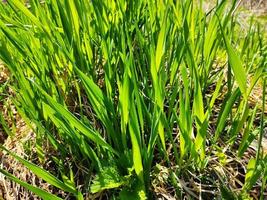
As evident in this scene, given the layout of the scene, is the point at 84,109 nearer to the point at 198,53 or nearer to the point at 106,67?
the point at 106,67

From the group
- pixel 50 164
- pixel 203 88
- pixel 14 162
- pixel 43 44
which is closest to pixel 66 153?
pixel 50 164

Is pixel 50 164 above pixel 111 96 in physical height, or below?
below

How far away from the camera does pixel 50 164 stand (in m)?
0.96

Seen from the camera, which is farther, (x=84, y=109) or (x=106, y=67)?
(x=84, y=109)

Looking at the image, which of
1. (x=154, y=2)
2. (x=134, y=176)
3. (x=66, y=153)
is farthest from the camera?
(x=154, y=2)

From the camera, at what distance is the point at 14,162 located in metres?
1.00

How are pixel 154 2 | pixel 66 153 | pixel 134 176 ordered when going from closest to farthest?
pixel 134 176 < pixel 66 153 < pixel 154 2

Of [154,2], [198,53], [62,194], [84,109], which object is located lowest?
[62,194]

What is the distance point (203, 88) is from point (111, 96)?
27cm

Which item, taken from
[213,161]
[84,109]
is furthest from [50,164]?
[213,161]

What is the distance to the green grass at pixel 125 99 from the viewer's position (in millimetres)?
776

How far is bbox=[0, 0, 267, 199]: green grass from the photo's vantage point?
0.78 metres

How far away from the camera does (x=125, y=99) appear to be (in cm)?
77

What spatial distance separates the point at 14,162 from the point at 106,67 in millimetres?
360
